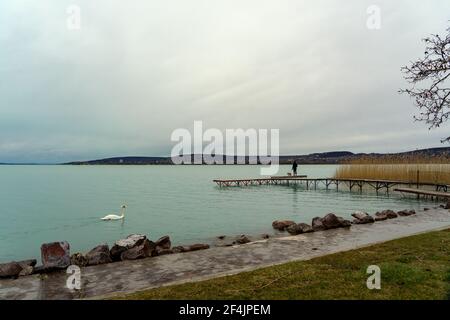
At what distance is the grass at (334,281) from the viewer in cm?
534

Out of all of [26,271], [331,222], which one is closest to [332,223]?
[331,222]

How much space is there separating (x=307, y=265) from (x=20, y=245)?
13876mm

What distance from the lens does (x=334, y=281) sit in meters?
5.96

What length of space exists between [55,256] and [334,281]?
6.68 metres

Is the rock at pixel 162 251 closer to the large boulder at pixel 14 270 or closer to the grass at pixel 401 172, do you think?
the large boulder at pixel 14 270

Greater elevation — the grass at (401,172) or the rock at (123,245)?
the grass at (401,172)

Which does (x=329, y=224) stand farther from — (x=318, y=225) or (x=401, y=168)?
(x=401, y=168)

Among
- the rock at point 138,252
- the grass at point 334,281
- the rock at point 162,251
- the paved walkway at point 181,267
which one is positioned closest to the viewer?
the grass at point 334,281

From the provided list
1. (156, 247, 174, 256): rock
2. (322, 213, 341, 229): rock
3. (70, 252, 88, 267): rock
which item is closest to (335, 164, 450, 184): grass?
(322, 213, 341, 229): rock

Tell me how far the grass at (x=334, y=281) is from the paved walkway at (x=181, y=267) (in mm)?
832

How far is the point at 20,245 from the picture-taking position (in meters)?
15.5

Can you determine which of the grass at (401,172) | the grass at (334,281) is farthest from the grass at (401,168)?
the grass at (334,281)
